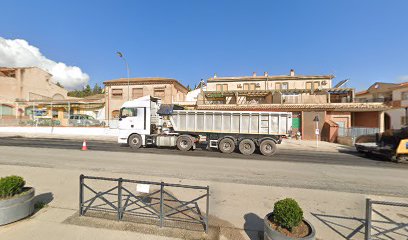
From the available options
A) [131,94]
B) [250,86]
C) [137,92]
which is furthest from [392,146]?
[131,94]

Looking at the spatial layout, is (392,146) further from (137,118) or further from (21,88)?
(21,88)

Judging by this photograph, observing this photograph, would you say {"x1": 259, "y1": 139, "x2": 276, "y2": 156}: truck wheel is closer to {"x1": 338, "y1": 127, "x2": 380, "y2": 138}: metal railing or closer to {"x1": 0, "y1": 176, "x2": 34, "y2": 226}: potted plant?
{"x1": 0, "y1": 176, "x2": 34, "y2": 226}: potted plant

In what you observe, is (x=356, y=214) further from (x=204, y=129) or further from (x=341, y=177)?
(x=204, y=129)

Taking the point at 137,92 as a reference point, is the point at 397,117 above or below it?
below

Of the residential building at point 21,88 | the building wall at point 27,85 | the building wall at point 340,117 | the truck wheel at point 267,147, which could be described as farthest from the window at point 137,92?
the building wall at point 340,117

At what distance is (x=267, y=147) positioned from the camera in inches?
480

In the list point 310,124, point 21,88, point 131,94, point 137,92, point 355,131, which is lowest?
point 355,131

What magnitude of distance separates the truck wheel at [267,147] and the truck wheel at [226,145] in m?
1.94

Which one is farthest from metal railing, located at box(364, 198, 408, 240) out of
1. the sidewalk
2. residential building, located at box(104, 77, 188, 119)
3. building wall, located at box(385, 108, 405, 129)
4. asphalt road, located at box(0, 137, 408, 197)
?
building wall, located at box(385, 108, 405, 129)

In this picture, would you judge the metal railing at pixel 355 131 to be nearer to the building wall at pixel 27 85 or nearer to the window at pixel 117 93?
the window at pixel 117 93

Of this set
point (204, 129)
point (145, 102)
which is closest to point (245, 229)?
point (204, 129)

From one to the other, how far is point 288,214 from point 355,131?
21.1 m

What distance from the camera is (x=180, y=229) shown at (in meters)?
3.51

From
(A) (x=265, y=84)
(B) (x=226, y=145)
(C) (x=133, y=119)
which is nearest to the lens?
(B) (x=226, y=145)
